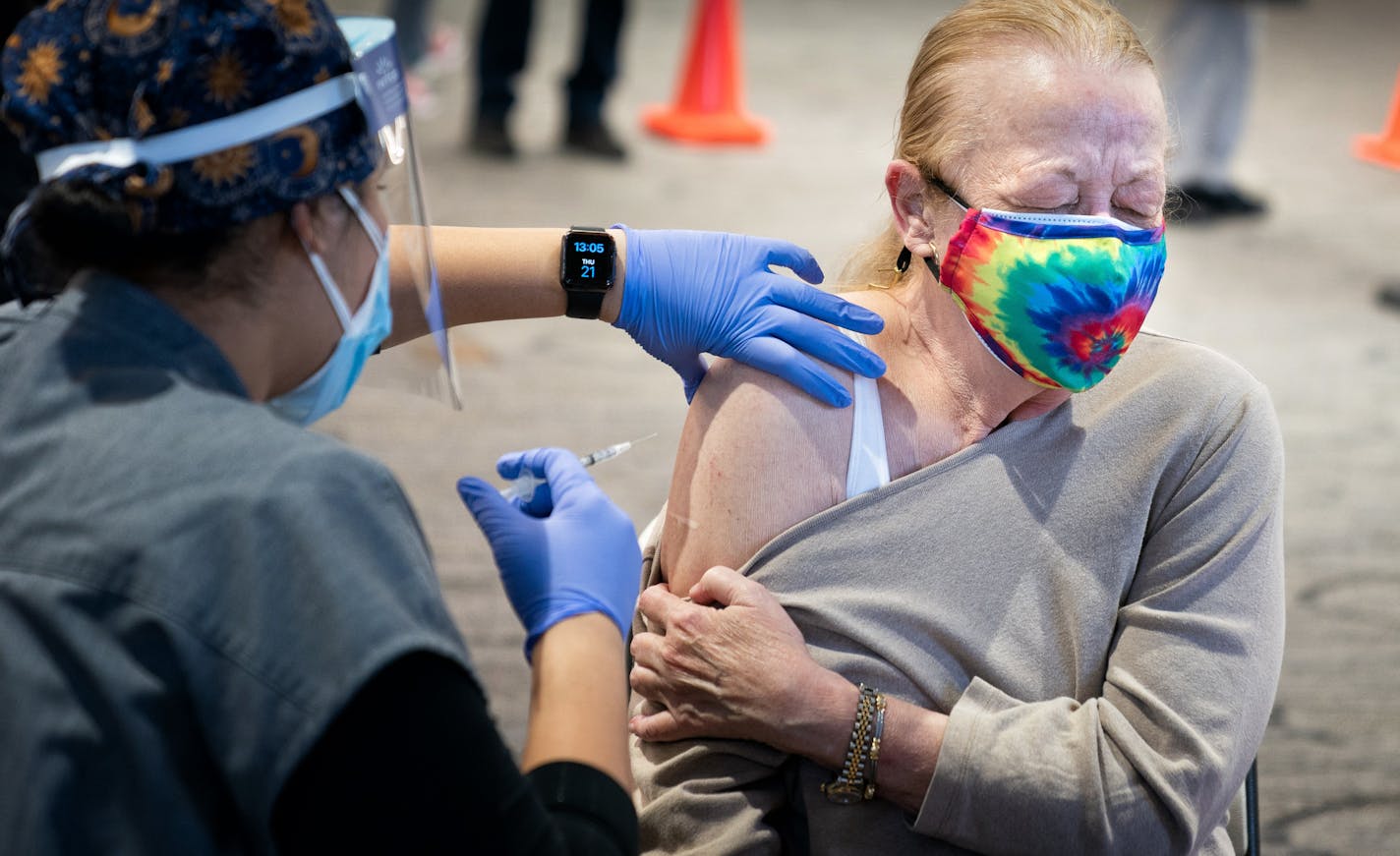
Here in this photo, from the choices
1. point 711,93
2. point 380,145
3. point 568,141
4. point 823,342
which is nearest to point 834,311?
point 823,342

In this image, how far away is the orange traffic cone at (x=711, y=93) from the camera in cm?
596

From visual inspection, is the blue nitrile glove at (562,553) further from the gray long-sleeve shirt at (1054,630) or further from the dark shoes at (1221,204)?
the dark shoes at (1221,204)

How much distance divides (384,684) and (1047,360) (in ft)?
2.81

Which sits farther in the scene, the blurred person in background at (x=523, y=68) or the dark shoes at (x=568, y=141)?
the dark shoes at (x=568, y=141)

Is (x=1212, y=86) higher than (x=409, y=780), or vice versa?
(x=409, y=780)

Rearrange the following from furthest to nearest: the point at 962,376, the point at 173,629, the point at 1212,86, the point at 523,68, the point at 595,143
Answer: the point at 595,143, the point at 523,68, the point at 1212,86, the point at 962,376, the point at 173,629

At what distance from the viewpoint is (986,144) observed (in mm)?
1526

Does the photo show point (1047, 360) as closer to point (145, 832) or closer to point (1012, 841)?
point (1012, 841)

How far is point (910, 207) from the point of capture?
163cm

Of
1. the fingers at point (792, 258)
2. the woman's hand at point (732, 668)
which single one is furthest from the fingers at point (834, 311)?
the woman's hand at point (732, 668)

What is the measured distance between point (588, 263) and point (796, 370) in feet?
1.09

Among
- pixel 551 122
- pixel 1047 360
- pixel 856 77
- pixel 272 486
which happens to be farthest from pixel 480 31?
pixel 272 486

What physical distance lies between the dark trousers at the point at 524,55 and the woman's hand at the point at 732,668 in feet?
14.1

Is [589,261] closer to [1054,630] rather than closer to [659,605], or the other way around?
[659,605]
